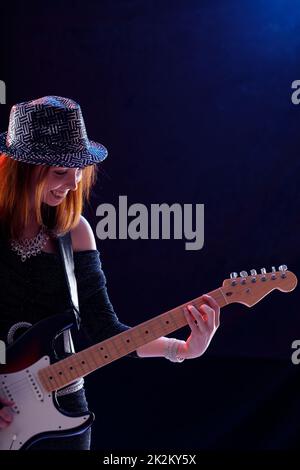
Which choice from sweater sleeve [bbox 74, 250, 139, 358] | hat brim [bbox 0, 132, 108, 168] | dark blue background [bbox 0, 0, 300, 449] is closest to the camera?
hat brim [bbox 0, 132, 108, 168]

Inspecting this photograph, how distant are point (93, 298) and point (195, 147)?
99 centimetres

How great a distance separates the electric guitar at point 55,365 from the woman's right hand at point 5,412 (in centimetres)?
1

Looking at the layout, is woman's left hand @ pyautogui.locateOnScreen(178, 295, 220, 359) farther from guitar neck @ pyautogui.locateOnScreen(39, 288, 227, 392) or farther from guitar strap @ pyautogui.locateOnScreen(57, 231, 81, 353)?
guitar strap @ pyautogui.locateOnScreen(57, 231, 81, 353)

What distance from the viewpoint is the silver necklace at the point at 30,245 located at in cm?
179

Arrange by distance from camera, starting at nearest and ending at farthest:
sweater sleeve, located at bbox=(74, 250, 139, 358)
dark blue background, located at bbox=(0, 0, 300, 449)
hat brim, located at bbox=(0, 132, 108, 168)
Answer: hat brim, located at bbox=(0, 132, 108, 168) < sweater sleeve, located at bbox=(74, 250, 139, 358) < dark blue background, located at bbox=(0, 0, 300, 449)

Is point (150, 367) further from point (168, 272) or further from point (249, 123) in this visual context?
point (249, 123)

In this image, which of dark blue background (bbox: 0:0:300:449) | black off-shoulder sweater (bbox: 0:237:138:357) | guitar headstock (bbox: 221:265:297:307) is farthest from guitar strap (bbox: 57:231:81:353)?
dark blue background (bbox: 0:0:300:449)

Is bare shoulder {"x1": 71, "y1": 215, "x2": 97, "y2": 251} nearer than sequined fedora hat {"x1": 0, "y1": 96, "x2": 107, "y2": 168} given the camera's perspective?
No

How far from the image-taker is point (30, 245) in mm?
1805

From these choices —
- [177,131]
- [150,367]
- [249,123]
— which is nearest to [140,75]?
[177,131]

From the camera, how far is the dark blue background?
2580 millimetres

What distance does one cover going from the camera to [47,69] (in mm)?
2594

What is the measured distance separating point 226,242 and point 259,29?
863 millimetres

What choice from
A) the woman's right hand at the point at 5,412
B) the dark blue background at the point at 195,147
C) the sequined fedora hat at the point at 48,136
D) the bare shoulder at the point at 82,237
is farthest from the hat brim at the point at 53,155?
the dark blue background at the point at 195,147
